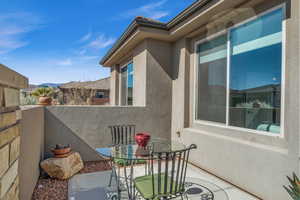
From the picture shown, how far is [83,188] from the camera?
313 centimetres

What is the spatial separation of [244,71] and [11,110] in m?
3.64

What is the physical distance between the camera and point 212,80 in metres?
4.22

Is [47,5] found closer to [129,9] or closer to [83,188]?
[129,9]

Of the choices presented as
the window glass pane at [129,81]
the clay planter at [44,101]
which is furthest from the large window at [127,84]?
the clay planter at [44,101]

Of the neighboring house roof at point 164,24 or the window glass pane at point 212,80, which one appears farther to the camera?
the window glass pane at point 212,80

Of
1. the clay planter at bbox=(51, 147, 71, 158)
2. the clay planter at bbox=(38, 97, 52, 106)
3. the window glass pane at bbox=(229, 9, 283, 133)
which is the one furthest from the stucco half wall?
the window glass pane at bbox=(229, 9, 283, 133)

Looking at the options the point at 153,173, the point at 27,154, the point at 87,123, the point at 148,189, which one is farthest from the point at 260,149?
the point at 87,123

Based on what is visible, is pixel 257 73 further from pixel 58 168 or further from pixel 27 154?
pixel 58 168

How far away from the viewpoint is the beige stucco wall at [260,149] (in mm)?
2479

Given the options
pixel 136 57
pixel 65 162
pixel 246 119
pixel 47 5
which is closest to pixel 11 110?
pixel 65 162

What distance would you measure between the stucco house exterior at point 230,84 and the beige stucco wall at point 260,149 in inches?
0.5

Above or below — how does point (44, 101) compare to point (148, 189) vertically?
above

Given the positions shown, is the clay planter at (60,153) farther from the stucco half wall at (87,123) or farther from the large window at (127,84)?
the large window at (127,84)

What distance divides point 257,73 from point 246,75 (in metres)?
0.21
